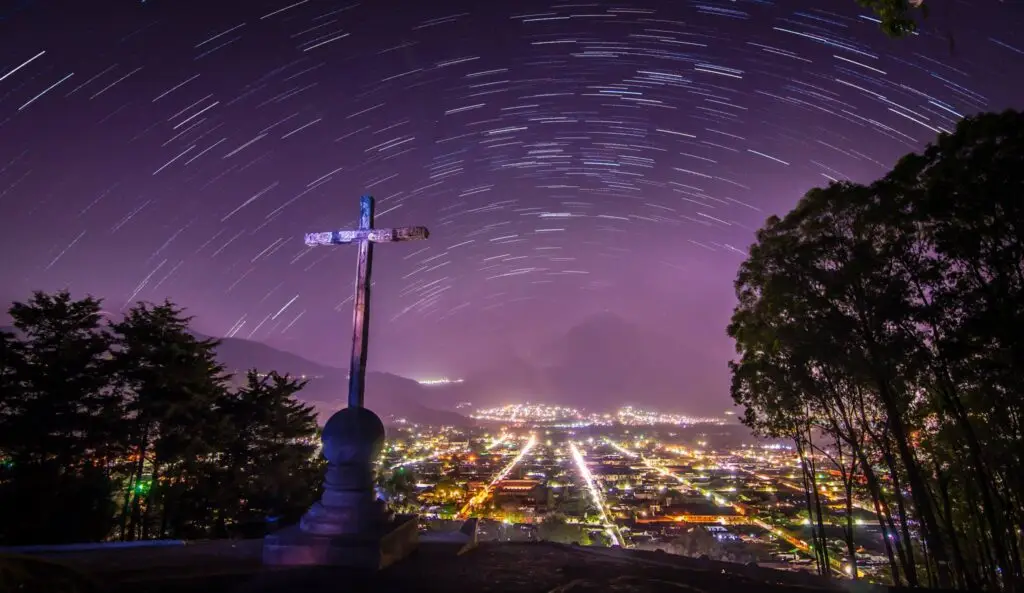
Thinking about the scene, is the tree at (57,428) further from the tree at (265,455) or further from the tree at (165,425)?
the tree at (265,455)

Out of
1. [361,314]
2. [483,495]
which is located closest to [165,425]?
[361,314]

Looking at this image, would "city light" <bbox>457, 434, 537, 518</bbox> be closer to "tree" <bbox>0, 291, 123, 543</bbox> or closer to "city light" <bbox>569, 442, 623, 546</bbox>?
"city light" <bbox>569, 442, 623, 546</bbox>

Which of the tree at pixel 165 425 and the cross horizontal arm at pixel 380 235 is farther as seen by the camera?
the tree at pixel 165 425

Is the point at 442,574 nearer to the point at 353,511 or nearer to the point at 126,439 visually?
the point at 353,511

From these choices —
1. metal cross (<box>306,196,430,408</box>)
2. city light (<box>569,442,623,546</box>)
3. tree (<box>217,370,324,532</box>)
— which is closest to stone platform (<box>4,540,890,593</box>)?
metal cross (<box>306,196,430,408</box>)

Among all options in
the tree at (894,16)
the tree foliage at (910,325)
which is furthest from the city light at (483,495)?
the tree at (894,16)

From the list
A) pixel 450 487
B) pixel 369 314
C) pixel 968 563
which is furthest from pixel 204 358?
pixel 968 563

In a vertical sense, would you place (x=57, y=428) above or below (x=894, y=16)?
below
